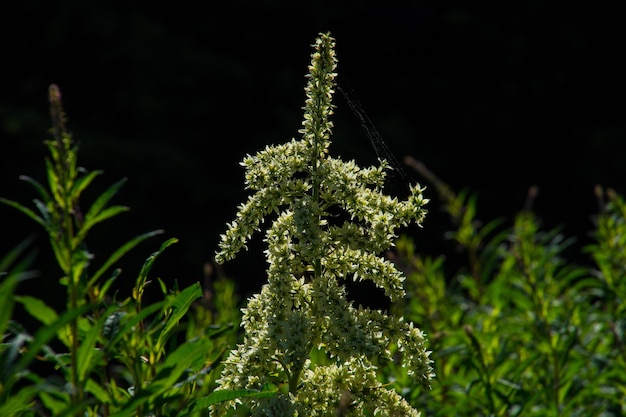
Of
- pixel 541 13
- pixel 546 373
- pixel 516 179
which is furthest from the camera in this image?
pixel 541 13

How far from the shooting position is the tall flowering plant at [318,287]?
226cm

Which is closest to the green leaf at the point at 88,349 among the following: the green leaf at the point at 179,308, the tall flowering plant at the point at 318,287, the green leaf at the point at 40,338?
the green leaf at the point at 40,338

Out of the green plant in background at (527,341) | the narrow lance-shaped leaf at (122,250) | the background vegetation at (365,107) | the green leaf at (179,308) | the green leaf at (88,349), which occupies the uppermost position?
the background vegetation at (365,107)

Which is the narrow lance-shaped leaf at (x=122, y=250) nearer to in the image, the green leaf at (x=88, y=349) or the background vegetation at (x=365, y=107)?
the green leaf at (x=88, y=349)

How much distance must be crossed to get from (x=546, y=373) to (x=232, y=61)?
45.6ft

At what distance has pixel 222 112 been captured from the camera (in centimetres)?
1670

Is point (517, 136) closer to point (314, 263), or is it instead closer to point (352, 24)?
point (352, 24)

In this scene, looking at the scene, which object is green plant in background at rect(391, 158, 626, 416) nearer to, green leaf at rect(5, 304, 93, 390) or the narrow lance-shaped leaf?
the narrow lance-shaped leaf

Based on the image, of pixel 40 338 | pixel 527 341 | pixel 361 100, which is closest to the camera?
pixel 40 338

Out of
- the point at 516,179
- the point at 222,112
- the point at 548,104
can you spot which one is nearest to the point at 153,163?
the point at 222,112

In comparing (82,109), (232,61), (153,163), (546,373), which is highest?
(232,61)

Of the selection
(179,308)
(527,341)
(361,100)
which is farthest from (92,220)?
(361,100)

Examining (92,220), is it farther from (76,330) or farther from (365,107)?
(365,107)

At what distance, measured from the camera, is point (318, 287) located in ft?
7.59
